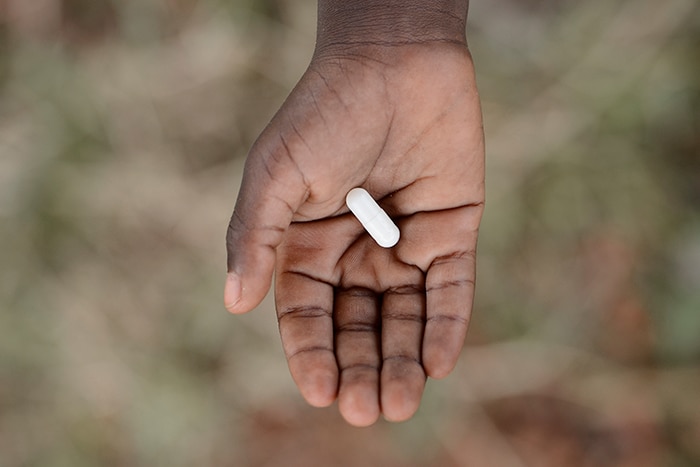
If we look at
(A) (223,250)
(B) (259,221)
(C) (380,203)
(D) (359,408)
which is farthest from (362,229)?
(A) (223,250)

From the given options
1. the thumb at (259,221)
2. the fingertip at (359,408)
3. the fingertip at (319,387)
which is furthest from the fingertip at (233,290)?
the fingertip at (359,408)

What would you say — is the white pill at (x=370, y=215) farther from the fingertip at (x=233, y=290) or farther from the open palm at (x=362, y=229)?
the fingertip at (x=233, y=290)

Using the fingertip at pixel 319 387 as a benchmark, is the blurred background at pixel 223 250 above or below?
above

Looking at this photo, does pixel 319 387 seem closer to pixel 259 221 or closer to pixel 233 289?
pixel 233 289

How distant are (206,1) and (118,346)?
164cm


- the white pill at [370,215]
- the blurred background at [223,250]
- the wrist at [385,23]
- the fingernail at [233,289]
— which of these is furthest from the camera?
the blurred background at [223,250]

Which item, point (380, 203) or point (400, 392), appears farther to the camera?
point (380, 203)

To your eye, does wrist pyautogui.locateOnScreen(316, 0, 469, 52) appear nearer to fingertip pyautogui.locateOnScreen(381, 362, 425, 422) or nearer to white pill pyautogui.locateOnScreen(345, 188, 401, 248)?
white pill pyautogui.locateOnScreen(345, 188, 401, 248)

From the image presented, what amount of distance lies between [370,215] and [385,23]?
621 millimetres

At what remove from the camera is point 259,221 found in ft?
5.93

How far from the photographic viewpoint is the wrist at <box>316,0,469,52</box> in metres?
2.19

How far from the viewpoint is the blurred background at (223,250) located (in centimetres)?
294

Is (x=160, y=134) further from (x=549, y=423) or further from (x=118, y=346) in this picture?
(x=549, y=423)

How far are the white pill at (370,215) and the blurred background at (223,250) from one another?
3.49 ft
